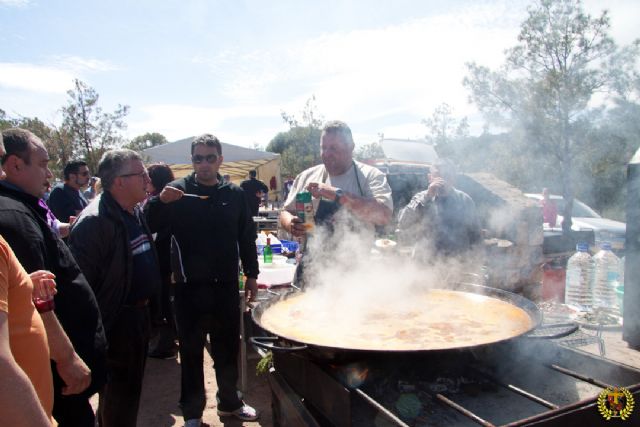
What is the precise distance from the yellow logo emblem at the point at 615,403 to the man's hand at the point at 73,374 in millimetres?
2196

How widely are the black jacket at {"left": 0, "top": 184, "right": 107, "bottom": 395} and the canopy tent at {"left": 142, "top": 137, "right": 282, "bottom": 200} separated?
768 cm

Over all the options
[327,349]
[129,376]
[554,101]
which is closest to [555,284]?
[327,349]

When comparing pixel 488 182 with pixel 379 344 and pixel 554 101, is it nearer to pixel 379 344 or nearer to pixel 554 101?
pixel 554 101

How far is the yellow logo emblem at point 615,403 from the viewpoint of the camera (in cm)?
158

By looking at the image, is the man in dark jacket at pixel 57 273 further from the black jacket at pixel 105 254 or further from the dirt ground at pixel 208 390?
the dirt ground at pixel 208 390

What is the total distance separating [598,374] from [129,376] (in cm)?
279

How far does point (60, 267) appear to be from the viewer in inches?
80.0

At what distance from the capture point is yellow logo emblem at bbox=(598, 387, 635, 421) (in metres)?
1.58

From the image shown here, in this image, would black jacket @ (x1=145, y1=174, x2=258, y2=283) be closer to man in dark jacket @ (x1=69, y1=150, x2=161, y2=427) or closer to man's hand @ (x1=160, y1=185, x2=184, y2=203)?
man's hand @ (x1=160, y1=185, x2=184, y2=203)

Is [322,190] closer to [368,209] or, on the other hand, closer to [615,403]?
[368,209]

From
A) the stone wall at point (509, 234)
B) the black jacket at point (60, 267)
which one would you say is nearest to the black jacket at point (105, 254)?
the black jacket at point (60, 267)

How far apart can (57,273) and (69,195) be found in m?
4.64

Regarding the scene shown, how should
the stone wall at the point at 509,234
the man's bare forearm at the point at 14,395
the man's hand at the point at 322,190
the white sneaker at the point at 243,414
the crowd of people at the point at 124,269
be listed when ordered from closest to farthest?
the man's bare forearm at the point at 14,395, the crowd of people at the point at 124,269, the man's hand at the point at 322,190, the white sneaker at the point at 243,414, the stone wall at the point at 509,234

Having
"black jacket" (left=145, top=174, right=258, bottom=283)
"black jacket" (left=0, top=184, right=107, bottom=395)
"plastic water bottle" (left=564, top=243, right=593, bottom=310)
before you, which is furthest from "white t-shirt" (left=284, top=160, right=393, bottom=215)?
"plastic water bottle" (left=564, top=243, right=593, bottom=310)
